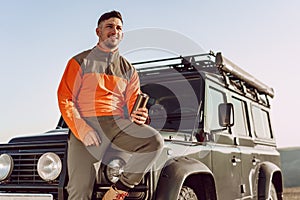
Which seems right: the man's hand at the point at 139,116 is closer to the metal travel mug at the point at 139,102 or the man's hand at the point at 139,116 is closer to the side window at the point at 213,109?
the metal travel mug at the point at 139,102

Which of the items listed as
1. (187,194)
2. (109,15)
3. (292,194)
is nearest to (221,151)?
(187,194)

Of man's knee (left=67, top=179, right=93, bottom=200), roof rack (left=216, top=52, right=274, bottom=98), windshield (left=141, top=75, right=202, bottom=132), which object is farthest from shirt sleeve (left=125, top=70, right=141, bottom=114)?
roof rack (left=216, top=52, right=274, bottom=98)

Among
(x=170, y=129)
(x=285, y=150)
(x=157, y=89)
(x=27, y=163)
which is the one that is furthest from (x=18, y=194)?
(x=285, y=150)

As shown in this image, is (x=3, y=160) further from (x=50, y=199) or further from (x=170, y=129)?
(x=170, y=129)

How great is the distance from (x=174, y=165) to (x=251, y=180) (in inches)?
90.4

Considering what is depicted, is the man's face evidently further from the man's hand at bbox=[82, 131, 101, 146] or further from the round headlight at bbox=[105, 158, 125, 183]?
the round headlight at bbox=[105, 158, 125, 183]

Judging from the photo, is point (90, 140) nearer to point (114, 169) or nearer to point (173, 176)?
point (114, 169)

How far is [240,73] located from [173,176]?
2.70m

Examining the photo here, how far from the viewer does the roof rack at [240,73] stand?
5.11m

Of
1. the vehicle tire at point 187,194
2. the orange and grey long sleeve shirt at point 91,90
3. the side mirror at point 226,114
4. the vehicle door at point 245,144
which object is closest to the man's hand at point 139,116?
the orange and grey long sleeve shirt at point 91,90

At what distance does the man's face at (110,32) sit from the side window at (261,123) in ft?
12.2

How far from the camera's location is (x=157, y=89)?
504cm

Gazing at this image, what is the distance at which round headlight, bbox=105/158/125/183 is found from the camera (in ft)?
10.7

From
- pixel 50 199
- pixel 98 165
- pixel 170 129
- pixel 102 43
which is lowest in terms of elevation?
pixel 50 199
